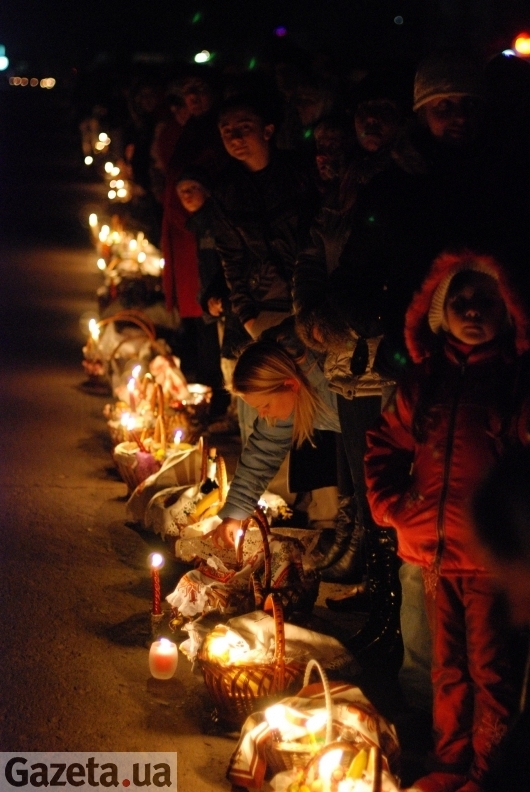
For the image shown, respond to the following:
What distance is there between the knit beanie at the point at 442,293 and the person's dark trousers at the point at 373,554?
98cm

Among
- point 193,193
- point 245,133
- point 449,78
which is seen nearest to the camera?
point 449,78

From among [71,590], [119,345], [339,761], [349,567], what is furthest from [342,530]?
[119,345]

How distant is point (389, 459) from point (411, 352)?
373 millimetres

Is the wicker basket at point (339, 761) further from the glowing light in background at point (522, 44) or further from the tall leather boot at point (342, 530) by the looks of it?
the glowing light in background at point (522, 44)

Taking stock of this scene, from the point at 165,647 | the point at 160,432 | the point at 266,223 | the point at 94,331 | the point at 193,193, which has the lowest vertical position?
the point at 165,647

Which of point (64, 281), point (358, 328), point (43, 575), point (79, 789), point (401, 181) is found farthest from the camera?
point (64, 281)

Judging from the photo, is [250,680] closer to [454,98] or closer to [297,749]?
[297,749]

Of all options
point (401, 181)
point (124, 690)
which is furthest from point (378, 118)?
point (124, 690)

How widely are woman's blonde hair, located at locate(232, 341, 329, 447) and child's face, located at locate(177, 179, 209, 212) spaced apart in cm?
249

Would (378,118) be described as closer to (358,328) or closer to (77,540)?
(358,328)

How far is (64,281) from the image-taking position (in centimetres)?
1534

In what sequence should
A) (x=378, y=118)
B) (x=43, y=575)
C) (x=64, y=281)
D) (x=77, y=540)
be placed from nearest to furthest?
1. (x=378, y=118)
2. (x=43, y=575)
3. (x=77, y=540)
4. (x=64, y=281)

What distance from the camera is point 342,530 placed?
559cm

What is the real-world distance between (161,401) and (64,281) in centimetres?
889
